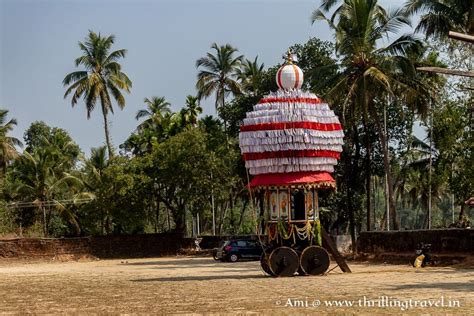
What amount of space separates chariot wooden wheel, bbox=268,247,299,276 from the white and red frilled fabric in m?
2.34

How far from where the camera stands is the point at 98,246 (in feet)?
167

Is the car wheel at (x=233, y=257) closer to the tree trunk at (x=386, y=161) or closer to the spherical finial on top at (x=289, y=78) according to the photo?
the tree trunk at (x=386, y=161)

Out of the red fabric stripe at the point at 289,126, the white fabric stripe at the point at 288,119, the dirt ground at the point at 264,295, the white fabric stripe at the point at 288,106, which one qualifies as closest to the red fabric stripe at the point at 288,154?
the red fabric stripe at the point at 289,126

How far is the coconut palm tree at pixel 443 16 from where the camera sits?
32750 mm

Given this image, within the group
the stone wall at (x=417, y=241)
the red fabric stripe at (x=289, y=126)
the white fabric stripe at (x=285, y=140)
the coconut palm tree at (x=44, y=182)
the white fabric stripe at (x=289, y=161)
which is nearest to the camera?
the white fabric stripe at (x=285, y=140)

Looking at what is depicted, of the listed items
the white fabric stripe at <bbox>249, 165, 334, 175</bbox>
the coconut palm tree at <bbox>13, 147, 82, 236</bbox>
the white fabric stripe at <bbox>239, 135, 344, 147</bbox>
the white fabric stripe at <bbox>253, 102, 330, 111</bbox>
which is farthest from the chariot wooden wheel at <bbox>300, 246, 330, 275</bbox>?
the coconut palm tree at <bbox>13, 147, 82, 236</bbox>

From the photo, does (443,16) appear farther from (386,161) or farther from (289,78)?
(289,78)

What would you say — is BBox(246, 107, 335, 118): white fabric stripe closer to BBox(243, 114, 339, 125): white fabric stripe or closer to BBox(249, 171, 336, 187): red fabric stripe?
BBox(243, 114, 339, 125): white fabric stripe

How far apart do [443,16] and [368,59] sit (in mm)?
3843

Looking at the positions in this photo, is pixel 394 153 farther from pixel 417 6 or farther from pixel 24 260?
pixel 24 260

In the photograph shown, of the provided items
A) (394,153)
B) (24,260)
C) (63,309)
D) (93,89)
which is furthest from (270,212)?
(93,89)

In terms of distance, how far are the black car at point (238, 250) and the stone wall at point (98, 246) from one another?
13.1m

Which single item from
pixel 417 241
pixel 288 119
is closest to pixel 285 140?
pixel 288 119

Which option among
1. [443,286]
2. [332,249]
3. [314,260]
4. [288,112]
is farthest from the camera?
[332,249]
